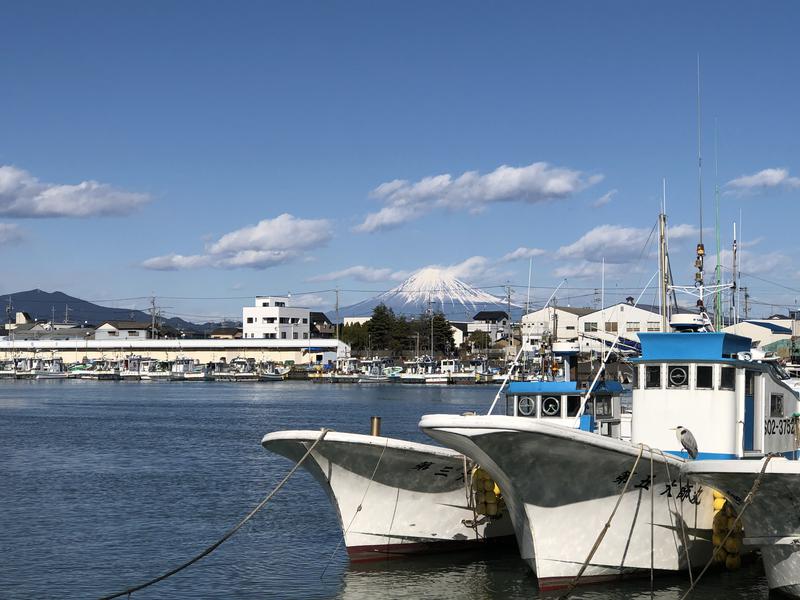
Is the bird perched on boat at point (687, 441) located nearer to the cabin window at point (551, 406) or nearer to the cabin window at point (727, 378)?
the cabin window at point (727, 378)

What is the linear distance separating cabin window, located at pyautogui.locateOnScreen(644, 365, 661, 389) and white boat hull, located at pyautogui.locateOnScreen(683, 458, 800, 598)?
142 inches

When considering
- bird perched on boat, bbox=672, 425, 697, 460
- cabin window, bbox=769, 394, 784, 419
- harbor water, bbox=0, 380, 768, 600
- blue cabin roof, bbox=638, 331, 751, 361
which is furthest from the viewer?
cabin window, bbox=769, 394, 784, 419

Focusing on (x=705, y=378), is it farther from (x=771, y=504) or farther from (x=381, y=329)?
(x=381, y=329)

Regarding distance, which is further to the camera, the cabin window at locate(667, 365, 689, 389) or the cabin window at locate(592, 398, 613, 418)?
the cabin window at locate(592, 398, 613, 418)

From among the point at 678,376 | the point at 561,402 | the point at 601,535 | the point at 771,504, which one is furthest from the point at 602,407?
the point at 771,504

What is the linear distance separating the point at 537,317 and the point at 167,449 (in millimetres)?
105972

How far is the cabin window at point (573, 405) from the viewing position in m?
25.8

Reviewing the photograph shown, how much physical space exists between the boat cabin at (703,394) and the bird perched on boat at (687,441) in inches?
41.0

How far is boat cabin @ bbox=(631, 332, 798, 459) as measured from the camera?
22531mm

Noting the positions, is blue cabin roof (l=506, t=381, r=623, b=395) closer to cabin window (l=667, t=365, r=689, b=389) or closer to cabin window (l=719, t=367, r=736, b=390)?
cabin window (l=667, t=365, r=689, b=389)

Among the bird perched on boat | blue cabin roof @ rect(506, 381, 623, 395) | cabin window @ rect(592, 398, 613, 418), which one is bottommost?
the bird perched on boat

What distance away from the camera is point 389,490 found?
78.7ft

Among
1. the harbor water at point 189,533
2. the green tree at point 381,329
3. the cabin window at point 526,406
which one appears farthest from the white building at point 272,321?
the cabin window at point 526,406

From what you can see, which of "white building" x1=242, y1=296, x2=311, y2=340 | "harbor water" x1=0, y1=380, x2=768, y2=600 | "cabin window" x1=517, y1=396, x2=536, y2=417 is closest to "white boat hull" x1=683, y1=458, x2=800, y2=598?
"harbor water" x1=0, y1=380, x2=768, y2=600
